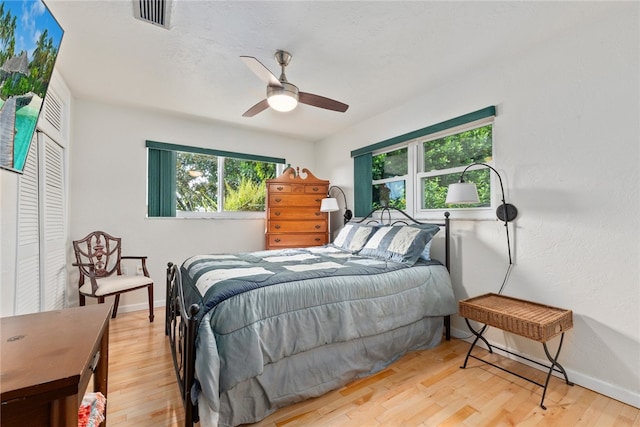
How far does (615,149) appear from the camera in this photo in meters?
1.80

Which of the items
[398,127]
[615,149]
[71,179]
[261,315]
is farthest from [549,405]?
[71,179]

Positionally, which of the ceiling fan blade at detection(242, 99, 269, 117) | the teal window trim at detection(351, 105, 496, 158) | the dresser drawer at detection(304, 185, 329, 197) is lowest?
the dresser drawer at detection(304, 185, 329, 197)

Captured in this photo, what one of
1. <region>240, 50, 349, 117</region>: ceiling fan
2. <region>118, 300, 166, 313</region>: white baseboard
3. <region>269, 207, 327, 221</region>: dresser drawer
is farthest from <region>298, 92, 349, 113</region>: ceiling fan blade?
<region>118, 300, 166, 313</region>: white baseboard

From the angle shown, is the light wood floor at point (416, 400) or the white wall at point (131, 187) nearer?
the light wood floor at point (416, 400)

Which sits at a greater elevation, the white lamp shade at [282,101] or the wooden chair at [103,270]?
the white lamp shade at [282,101]

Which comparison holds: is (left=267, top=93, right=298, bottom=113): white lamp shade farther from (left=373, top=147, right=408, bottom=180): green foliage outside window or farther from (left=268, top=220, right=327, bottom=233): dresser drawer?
(left=268, top=220, right=327, bottom=233): dresser drawer

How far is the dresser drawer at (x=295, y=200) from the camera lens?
391 cm

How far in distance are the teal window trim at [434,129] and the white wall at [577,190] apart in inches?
3.9

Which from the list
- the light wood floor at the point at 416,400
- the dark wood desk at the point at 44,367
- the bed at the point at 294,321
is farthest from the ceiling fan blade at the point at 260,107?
the light wood floor at the point at 416,400

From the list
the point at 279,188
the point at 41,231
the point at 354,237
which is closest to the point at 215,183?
the point at 279,188

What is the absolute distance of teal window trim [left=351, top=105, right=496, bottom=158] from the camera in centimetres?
245

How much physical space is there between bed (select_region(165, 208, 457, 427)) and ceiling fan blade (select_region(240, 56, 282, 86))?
1.33 m

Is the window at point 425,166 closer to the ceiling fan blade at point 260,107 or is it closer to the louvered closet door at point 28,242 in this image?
the ceiling fan blade at point 260,107

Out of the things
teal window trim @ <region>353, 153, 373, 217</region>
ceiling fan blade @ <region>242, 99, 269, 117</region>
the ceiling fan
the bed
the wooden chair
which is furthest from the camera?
teal window trim @ <region>353, 153, 373, 217</region>
